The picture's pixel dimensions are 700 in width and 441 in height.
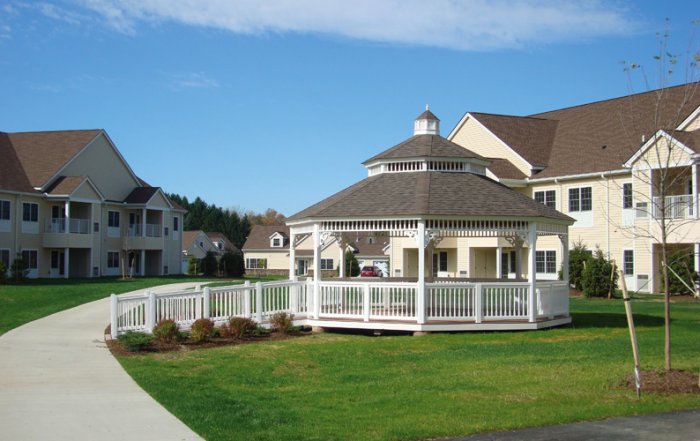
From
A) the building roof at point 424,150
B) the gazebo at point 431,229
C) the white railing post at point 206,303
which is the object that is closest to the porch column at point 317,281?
the gazebo at point 431,229

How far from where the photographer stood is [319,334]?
20.0 meters

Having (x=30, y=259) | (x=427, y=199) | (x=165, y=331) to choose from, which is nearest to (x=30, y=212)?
(x=30, y=259)

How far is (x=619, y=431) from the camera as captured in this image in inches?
352

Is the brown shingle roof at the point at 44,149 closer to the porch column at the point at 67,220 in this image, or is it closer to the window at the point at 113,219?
the porch column at the point at 67,220

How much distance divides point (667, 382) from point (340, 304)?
1034cm

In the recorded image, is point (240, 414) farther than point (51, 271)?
No

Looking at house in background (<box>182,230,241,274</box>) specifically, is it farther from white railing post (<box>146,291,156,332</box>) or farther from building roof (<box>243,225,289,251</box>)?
white railing post (<box>146,291,156,332</box>)

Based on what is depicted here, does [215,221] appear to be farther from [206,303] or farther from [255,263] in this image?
[206,303]

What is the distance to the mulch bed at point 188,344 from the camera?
53.4 feet

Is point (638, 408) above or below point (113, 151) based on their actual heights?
below

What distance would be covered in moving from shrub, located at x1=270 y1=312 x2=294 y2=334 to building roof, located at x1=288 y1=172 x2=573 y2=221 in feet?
9.59

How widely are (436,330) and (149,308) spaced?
7.30 m

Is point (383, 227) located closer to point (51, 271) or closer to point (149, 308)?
point (149, 308)

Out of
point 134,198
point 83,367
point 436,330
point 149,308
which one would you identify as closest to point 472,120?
point 134,198
